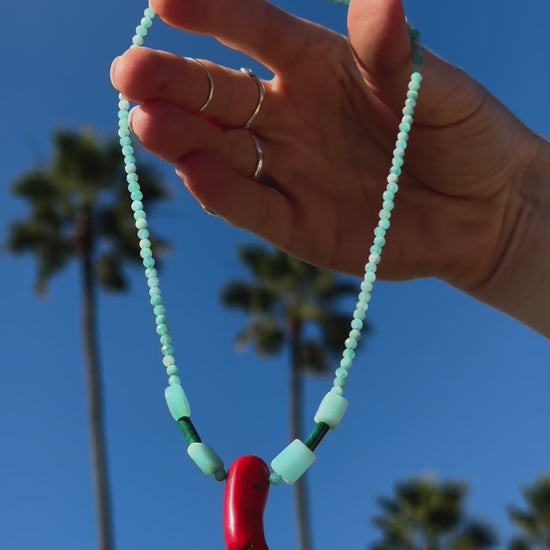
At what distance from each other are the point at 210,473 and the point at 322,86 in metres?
1.18

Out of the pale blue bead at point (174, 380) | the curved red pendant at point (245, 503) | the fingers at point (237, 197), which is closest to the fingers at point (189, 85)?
the fingers at point (237, 197)

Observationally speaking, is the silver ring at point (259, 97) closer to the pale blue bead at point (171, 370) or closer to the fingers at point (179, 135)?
the fingers at point (179, 135)

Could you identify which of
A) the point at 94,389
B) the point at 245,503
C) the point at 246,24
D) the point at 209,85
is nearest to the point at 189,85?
the point at 209,85

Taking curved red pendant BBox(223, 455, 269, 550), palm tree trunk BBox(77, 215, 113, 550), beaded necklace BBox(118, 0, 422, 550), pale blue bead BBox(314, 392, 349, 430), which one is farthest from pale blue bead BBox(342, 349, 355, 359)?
palm tree trunk BBox(77, 215, 113, 550)

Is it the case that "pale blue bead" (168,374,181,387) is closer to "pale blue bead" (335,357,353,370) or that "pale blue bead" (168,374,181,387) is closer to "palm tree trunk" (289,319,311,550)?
"pale blue bead" (335,357,353,370)

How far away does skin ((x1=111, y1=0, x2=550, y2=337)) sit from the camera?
2.26 metres

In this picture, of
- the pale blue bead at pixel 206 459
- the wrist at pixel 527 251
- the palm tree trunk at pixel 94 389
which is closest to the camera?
the pale blue bead at pixel 206 459

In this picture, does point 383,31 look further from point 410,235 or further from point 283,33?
point 410,235

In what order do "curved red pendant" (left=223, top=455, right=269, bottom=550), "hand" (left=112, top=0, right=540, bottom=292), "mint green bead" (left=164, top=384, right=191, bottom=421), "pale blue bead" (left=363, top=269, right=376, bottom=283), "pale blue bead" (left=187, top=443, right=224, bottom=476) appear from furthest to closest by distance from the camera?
"hand" (left=112, top=0, right=540, bottom=292) → "pale blue bead" (left=363, top=269, right=376, bottom=283) → "mint green bead" (left=164, top=384, right=191, bottom=421) → "pale blue bead" (left=187, top=443, right=224, bottom=476) → "curved red pendant" (left=223, top=455, right=269, bottom=550)

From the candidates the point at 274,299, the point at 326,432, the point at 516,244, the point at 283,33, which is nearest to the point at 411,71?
the point at 283,33

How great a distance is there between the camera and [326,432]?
6.45ft

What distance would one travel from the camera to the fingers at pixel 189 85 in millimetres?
2182

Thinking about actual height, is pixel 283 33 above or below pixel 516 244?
above

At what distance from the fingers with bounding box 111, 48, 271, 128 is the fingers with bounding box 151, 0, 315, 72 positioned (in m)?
0.08
